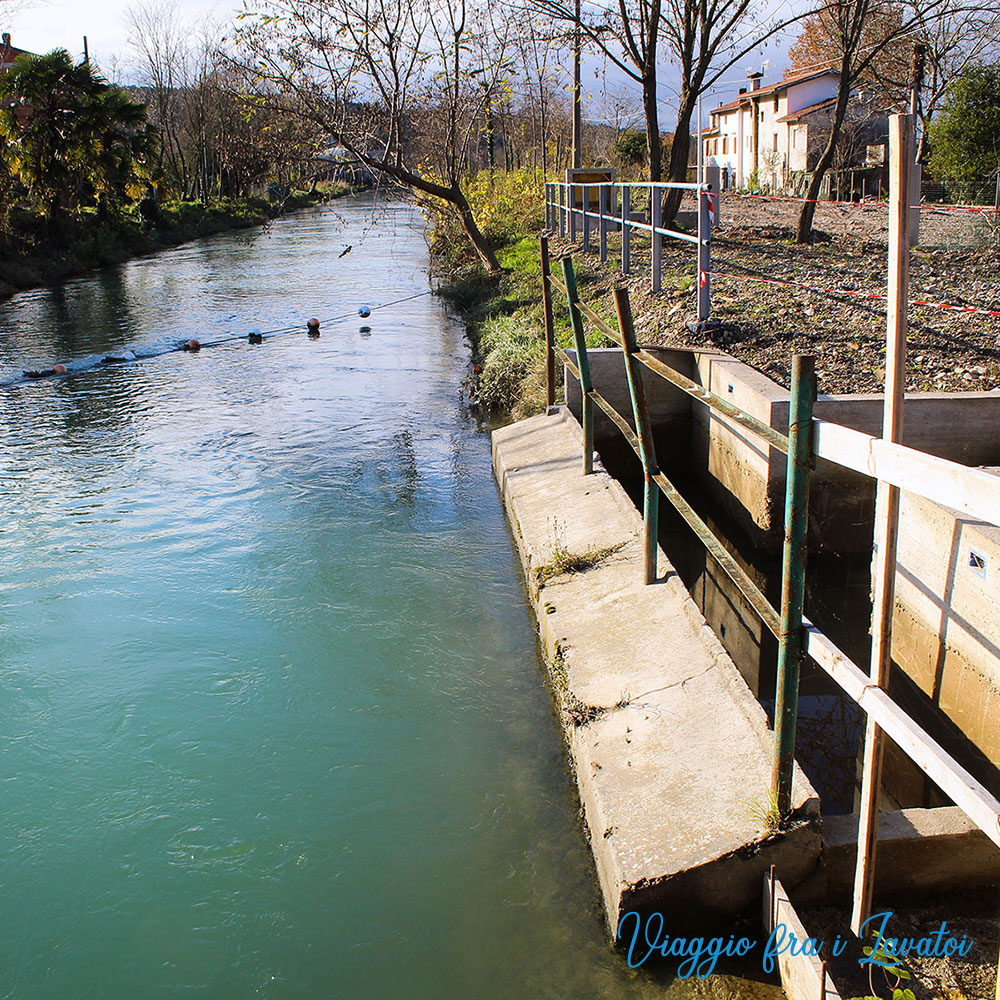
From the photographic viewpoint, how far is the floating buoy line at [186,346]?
1370cm

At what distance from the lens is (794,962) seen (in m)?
2.85

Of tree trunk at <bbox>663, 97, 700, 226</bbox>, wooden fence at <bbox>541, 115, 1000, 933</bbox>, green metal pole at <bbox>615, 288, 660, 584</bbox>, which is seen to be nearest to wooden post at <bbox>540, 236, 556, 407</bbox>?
green metal pole at <bbox>615, 288, 660, 584</bbox>

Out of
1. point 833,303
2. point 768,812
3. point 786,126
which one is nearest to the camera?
point 768,812

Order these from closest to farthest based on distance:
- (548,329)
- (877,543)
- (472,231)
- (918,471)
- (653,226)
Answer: (918,471) < (877,543) < (548,329) < (653,226) < (472,231)

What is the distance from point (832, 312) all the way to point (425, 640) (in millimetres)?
5302

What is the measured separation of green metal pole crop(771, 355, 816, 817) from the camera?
8.43ft

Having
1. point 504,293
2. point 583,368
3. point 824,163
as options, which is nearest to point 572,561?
point 583,368

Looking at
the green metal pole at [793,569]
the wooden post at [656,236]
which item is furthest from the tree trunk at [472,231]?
the green metal pole at [793,569]

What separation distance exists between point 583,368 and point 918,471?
171 inches

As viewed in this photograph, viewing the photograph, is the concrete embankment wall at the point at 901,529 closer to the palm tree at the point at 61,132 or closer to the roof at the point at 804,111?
the palm tree at the point at 61,132

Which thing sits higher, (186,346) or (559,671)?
(186,346)

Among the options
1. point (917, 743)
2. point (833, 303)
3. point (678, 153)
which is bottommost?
point (917, 743)

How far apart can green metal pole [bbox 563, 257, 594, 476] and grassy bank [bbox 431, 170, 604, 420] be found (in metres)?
2.78

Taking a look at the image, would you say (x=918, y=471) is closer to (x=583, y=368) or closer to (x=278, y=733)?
(x=278, y=733)
